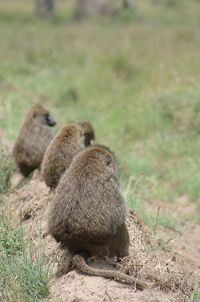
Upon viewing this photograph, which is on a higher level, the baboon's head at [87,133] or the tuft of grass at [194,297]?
the baboon's head at [87,133]

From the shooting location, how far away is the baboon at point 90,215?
502 cm

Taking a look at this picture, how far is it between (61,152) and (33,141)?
1123 millimetres

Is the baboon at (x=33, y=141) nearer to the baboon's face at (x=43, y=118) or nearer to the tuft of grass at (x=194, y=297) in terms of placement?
the baboon's face at (x=43, y=118)

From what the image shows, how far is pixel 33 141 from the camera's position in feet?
25.5

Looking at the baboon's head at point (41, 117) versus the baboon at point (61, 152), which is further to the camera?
the baboon's head at point (41, 117)

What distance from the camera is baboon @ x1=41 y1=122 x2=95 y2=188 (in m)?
6.72

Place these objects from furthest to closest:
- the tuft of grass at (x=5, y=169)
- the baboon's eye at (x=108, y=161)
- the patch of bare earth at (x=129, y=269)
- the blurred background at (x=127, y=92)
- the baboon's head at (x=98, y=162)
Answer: the blurred background at (x=127, y=92), the tuft of grass at (x=5, y=169), the baboon's eye at (x=108, y=161), the baboon's head at (x=98, y=162), the patch of bare earth at (x=129, y=269)

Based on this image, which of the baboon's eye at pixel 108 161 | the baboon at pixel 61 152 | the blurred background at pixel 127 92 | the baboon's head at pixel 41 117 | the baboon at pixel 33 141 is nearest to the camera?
the baboon's eye at pixel 108 161

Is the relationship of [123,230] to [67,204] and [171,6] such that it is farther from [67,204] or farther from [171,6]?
[171,6]

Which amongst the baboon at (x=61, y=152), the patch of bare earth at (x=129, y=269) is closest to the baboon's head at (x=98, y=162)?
the patch of bare earth at (x=129, y=269)

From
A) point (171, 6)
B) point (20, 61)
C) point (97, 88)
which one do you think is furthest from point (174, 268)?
point (171, 6)

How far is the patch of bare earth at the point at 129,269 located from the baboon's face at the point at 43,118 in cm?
122

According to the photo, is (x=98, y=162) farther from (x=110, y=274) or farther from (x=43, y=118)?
(x=43, y=118)

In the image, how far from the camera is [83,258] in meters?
5.04
